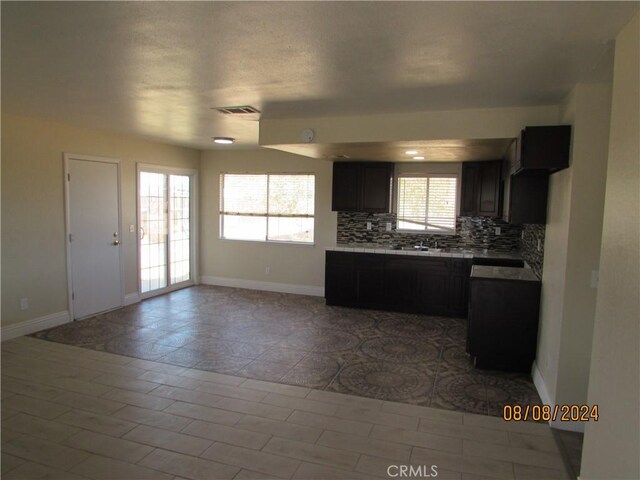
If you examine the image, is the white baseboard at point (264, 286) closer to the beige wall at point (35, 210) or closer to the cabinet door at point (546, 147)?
the beige wall at point (35, 210)

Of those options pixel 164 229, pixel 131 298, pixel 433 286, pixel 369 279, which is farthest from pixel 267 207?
pixel 433 286

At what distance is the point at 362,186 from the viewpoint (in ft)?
21.8

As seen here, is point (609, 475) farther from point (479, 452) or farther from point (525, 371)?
point (525, 371)

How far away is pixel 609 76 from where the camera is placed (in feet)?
8.89

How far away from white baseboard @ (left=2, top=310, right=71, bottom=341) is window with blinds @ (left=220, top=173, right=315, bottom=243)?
3.07 meters

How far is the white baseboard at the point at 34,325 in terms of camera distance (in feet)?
15.5

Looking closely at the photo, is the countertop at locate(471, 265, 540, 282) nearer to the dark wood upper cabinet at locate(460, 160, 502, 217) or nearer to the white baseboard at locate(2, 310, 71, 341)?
the dark wood upper cabinet at locate(460, 160, 502, 217)

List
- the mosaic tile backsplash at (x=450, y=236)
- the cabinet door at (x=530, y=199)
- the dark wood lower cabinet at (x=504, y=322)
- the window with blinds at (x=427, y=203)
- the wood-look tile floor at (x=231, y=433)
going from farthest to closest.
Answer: the window with blinds at (x=427, y=203) → the mosaic tile backsplash at (x=450, y=236) → the dark wood lower cabinet at (x=504, y=322) → the cabinet door at (x=530, y=199) → the wood-look tile floor at (x=231, y=433)

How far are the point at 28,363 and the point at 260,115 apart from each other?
10.6 ft

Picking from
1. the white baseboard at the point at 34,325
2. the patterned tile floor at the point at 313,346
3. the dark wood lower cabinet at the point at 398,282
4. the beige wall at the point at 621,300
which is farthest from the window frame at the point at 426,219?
the white baseboard at the point at 34,325
